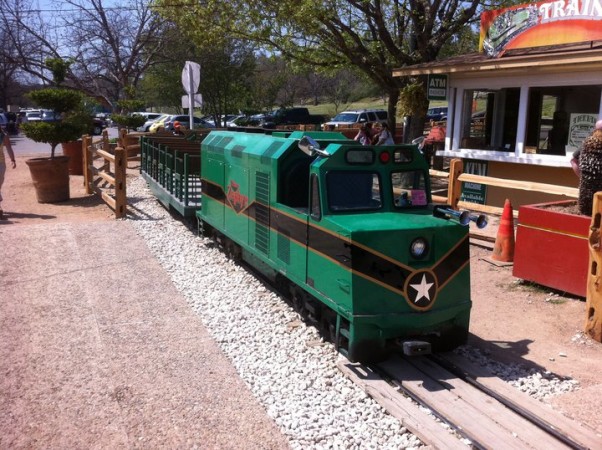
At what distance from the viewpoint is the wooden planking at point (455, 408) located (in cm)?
429

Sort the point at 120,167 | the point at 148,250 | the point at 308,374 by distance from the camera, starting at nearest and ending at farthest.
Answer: the point at 308,374, the point at 148,250, the point at 120,167

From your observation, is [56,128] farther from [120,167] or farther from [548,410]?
[548,410]

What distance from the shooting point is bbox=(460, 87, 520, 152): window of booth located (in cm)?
1312

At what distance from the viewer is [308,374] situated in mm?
5469

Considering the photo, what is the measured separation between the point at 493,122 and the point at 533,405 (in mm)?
9863

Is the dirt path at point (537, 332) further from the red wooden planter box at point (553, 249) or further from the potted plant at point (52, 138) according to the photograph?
the potted plant at point (52, 138)

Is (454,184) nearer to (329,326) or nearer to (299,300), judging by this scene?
(299,300)

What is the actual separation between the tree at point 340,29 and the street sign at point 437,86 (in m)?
1.92

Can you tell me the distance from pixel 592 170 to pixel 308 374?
4.03 m

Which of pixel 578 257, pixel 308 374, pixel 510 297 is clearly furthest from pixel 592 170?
pixel 308 374

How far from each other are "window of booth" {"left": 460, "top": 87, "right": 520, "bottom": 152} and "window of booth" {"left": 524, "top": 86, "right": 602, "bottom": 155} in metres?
0.64

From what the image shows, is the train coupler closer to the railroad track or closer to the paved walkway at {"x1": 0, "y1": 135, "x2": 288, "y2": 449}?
the railroad track

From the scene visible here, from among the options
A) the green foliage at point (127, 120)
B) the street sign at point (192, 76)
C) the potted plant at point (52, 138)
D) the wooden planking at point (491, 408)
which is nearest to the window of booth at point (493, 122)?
the street sign at point (192, 76)

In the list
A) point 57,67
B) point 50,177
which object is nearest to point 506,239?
point 50,177
